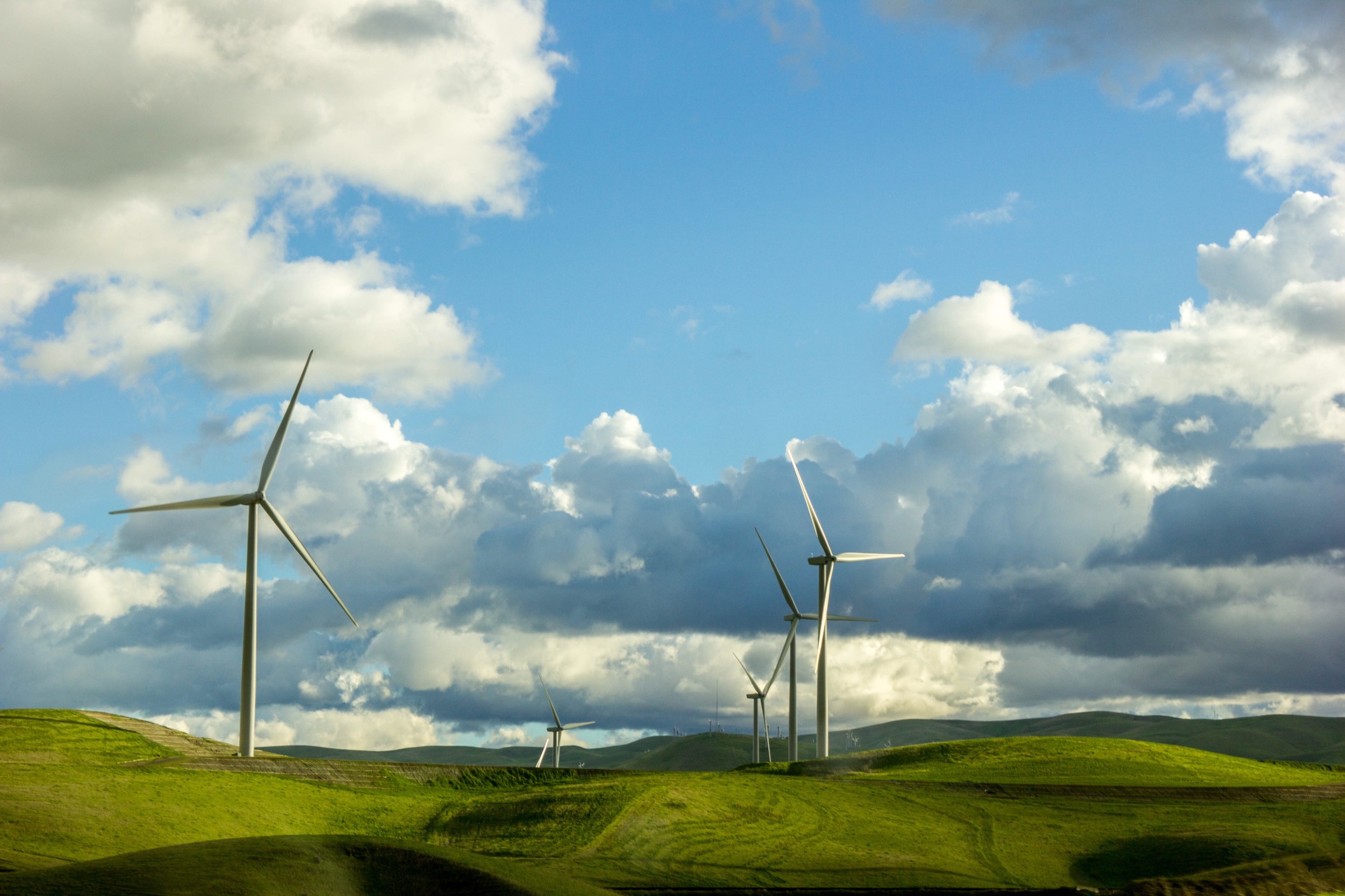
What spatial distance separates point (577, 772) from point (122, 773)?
33.6 metres

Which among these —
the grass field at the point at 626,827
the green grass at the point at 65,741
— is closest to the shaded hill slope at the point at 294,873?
the grass field at the point at 626,827

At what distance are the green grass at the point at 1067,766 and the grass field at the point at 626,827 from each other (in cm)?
129

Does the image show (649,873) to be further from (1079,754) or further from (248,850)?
(1079,754)

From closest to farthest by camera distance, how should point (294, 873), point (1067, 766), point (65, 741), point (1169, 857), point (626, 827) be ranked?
point (294, 873), point (626, 827), point (1169, 857), point (65, 741), point (1067, 766)

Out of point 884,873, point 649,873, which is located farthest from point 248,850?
point 884,873

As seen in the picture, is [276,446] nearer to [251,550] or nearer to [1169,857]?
[251,550]

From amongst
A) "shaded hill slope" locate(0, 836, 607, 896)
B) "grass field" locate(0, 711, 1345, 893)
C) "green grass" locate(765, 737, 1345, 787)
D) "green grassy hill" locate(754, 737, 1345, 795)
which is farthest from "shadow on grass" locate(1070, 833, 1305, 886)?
"shaded hill slope" locate(0, 836, 607, 896)

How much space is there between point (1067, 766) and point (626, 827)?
59.2 m

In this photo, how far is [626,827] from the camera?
7075cm

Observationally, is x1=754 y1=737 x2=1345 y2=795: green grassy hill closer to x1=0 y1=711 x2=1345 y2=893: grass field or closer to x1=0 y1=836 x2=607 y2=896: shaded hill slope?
x1=0 y1=711 x2=1345 y2=893: grass field

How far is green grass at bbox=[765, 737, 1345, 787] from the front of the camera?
10525cm

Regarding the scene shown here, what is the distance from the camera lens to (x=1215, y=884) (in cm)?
5700

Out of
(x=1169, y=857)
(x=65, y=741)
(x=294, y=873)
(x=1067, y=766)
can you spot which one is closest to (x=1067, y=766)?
(x=1067, y=766)

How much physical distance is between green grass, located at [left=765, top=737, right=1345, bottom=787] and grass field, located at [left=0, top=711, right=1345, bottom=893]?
50.8 inches
